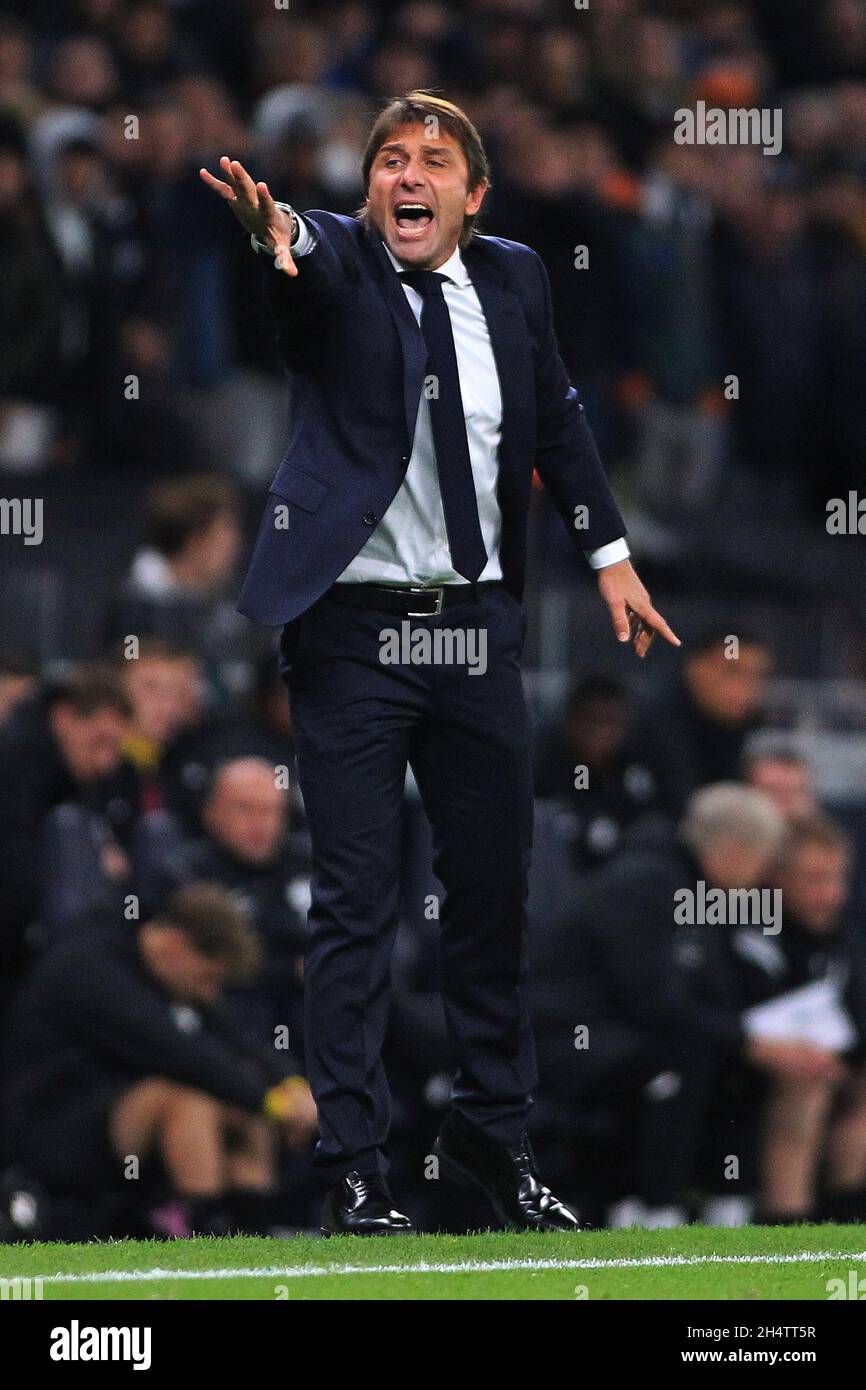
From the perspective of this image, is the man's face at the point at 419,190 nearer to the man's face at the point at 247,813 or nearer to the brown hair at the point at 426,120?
the brown hair at the point at 426,120

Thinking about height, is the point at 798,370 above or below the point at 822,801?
above

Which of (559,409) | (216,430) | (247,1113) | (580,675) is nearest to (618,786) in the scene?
(580,675)

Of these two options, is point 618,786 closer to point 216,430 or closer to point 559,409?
point 216,430

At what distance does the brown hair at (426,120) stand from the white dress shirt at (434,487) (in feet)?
0.64

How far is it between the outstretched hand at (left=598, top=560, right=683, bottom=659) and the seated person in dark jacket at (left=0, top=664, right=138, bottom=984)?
9.62 ft

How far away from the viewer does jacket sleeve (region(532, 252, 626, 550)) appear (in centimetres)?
575

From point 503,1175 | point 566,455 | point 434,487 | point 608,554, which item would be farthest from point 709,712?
point 434,487

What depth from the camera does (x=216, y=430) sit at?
11.1 metres

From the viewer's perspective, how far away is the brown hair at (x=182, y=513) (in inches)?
362

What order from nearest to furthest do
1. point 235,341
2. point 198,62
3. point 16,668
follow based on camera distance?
point 16,668 < point 235,341 < point 198,62

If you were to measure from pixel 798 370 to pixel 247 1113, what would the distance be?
515cm

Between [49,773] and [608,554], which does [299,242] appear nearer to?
[608,554]

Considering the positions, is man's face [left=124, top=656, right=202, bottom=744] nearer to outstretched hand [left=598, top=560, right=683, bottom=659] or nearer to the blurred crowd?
the blurred crowd

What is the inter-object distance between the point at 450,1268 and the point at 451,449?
1.62 metres
